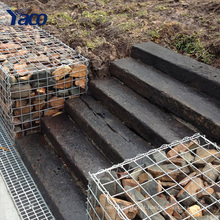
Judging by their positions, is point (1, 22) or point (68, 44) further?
point (1, 22)

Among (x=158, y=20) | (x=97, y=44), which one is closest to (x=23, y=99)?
(x=97, y=44)

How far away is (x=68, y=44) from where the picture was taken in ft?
11.6

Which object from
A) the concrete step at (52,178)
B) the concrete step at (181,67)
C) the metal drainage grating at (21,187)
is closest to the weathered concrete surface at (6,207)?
the metal drainage grating at (21,187)

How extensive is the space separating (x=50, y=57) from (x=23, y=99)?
579 millimetres

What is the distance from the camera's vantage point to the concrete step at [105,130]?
2.33 m

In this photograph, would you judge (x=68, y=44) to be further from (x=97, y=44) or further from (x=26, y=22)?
(x=26, y=22)

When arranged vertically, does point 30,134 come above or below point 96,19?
below

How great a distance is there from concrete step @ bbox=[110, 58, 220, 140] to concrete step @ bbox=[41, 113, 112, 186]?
2.32 ft

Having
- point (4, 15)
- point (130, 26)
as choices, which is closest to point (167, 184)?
point (130, 26)

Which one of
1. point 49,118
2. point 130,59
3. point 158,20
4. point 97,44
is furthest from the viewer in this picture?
point 158,20

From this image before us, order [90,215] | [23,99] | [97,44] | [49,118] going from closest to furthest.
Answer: [90,215] → [23,99] → [49,118] → [97,44]

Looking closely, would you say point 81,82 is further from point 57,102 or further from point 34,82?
point 34,82

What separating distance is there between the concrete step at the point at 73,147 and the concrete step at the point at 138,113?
1.26ft

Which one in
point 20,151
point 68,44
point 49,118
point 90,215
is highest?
point 68,44
